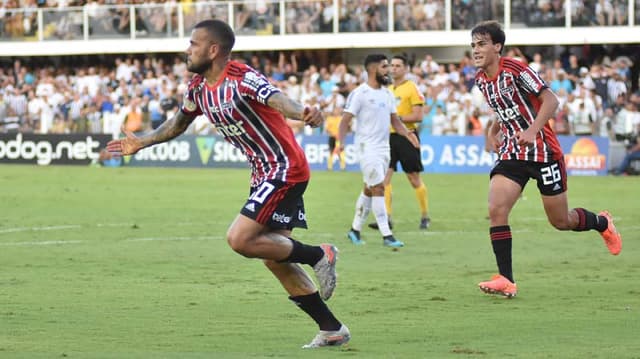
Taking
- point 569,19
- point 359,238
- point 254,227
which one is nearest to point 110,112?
point 569,19

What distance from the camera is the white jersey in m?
16.4

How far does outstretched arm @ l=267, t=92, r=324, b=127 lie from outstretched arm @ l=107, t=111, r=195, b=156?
1152 millimetres

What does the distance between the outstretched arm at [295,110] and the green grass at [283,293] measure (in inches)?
60.7

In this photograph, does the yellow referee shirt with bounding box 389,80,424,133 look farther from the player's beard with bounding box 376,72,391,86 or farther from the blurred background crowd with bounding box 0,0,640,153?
the blurred background crowd with bounding box 0,0,640,153

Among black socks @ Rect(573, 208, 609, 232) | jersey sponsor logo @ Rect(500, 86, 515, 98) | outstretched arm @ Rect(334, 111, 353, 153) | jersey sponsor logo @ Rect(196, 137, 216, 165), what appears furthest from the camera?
jersey sponsor logo @ Rect(196, 137, 216, 165)

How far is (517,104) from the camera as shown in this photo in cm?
1138

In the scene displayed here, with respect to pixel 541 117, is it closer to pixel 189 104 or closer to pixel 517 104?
pixel 517 104

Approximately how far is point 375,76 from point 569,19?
26.6 m

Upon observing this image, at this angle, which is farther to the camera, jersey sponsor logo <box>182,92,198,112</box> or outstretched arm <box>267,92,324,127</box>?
jersey sponsor logo <box>182,92,198,112</box>

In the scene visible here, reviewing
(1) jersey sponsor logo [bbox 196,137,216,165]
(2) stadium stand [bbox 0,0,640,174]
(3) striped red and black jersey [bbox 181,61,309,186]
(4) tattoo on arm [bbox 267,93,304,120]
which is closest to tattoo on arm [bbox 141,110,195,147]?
(3) striped red and black jersey [bbox 181,61,309,186]

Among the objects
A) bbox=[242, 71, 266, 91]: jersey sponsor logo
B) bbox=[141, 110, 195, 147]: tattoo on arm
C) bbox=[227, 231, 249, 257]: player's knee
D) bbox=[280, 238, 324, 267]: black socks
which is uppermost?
bbox=[242, 71, 266, 91]: jersey sponsor logo

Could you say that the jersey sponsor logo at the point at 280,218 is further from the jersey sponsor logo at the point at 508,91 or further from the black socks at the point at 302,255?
the jersey sponsor logo at the point at 508,91

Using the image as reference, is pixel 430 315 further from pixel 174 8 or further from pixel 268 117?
pixel 174 8

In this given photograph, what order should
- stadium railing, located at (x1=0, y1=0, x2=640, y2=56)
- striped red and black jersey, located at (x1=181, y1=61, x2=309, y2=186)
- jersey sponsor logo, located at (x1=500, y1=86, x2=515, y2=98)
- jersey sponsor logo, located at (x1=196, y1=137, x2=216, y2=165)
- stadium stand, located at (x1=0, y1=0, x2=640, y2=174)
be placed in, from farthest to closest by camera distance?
stadium railing, located at (x1=0, y1=0, x2=640, y2=56) → jersey sponsor logo, located at (x1=196, y1=137, x2=216, y2=165) → stadium stand, located at (x1=0, y1=0, x2=640, y2=174) → jersey sponsor logo, located at (x1=500, y1=86, x2=515, y2=98) → striped red and black jersey, located at (x1=181, y1=61, x2=309, y2=186)
